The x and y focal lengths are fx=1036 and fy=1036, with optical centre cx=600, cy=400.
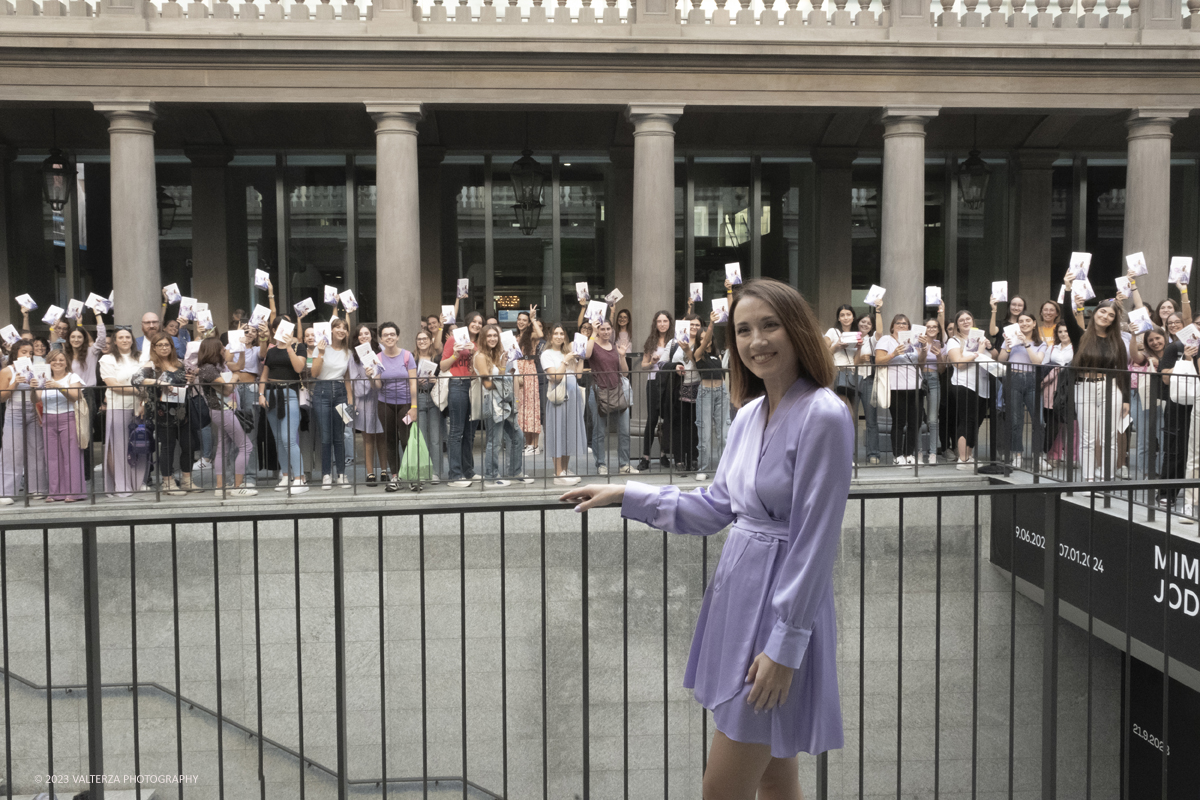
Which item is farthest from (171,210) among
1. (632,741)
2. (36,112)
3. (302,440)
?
(632,741)

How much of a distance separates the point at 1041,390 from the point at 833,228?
9895 mm

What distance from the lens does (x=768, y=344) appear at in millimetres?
3113

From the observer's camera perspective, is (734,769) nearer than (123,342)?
Yes

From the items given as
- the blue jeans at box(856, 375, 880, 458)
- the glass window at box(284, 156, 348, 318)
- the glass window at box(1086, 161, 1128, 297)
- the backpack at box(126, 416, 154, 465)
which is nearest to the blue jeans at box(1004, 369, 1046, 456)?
the blue jeans at box(856, 375, 880, 458)

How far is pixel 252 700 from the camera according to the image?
1176 cm

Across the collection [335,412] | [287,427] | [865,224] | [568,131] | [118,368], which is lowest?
[287,427]

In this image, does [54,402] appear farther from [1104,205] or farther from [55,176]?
[1104,205]

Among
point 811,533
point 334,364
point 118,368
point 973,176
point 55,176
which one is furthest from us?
point 973,176

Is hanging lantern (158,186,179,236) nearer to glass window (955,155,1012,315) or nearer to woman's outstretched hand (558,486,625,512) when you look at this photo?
glass window (955,155,1012,315)

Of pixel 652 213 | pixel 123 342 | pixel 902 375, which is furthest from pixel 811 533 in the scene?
pixel 652 213

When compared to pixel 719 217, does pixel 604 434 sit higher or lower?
lower

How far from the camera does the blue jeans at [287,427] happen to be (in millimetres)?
11266

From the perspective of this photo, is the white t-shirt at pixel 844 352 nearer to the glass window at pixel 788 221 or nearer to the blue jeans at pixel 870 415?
the blue jeans at pixel 870 415

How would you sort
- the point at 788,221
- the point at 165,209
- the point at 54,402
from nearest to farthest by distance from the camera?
1. the point at 54,402
2. the point at 165,209
3. the point at 788,221
